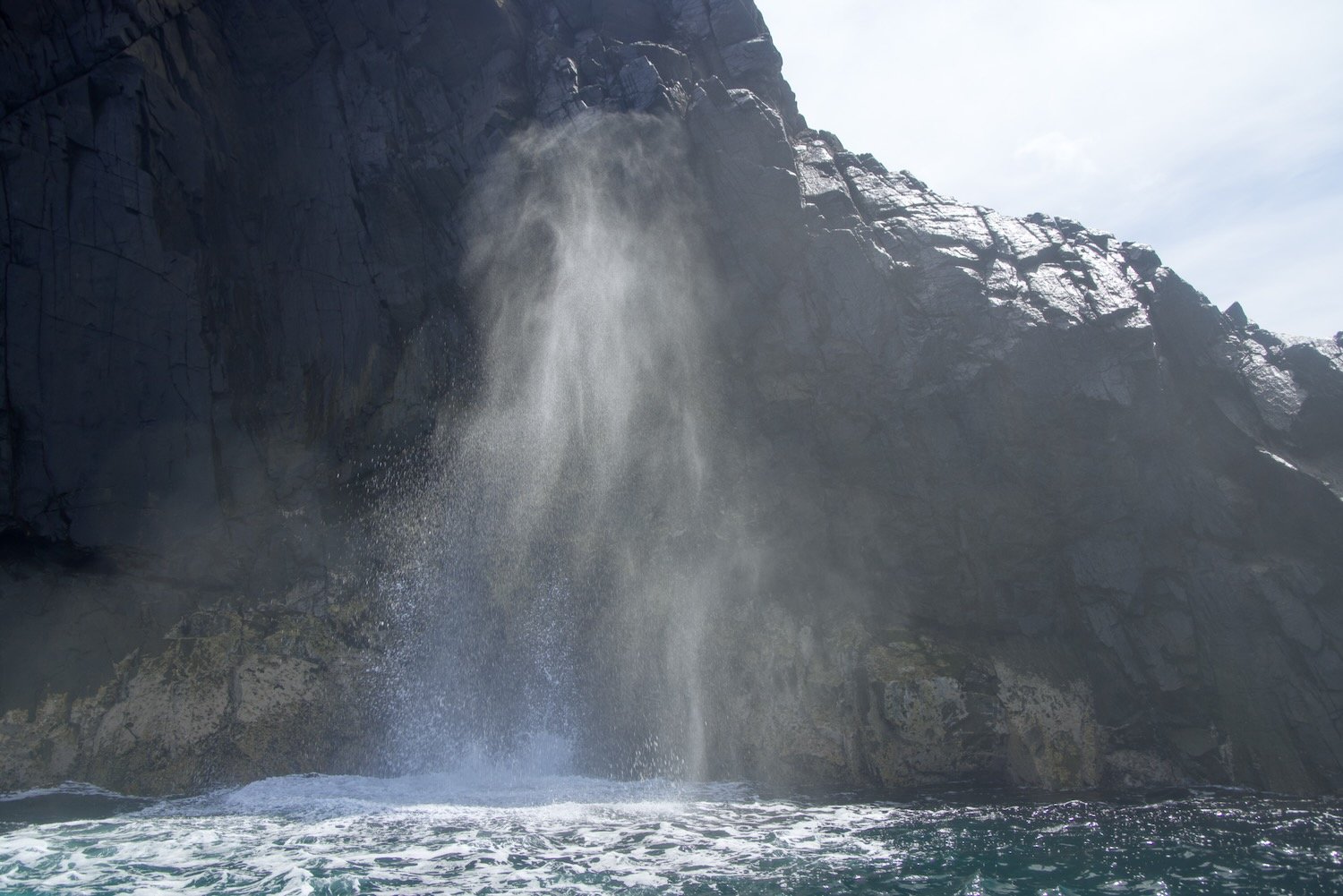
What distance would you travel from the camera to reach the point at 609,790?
22.1m

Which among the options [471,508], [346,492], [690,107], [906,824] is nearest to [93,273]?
[346,492]

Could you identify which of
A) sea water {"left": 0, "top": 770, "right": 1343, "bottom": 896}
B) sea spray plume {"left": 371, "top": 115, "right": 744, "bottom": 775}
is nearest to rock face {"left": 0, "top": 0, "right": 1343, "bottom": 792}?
sea spray plume {"left": 371, "top": 115, "right": 744, "bottom": 775}

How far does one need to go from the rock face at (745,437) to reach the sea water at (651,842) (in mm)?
2303

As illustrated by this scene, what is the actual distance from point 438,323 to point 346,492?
17.1 feet

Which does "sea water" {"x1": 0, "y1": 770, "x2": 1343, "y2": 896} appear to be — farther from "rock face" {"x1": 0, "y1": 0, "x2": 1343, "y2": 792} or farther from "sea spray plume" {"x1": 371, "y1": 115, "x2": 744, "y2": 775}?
"sea spray plume" {"x1": 371, "y1": 115, "x2": 744, "y2": 775}

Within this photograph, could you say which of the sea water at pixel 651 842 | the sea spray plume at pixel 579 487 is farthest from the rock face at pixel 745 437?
the sea water at pixel 651 842

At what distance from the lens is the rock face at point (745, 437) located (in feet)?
74.7

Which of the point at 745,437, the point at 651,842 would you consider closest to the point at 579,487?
the point at 745,437

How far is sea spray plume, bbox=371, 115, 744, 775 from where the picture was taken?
2486cm

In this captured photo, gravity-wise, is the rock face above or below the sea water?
above

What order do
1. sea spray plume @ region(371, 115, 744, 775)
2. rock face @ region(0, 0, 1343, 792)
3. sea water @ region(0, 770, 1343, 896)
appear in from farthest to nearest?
sea spray plume @ region(371, 115, 744, 775) < rock face @ region(0, 0, 1343, 792) < sea water @ region(0, 770, 1343, 896)

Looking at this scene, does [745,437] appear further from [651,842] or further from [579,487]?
[651,842]

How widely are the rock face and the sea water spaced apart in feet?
7.56

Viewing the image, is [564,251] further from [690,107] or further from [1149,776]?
[1149,776]
